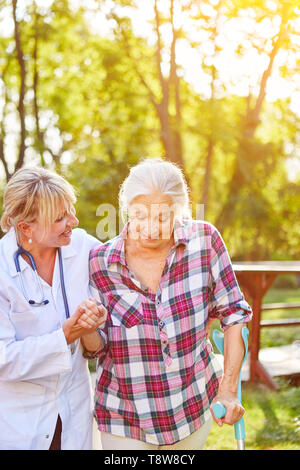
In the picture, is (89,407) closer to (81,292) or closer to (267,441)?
(81,292)

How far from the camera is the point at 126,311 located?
6.70 ft

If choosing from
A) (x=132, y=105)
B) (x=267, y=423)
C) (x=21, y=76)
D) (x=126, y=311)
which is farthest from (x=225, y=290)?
(x=132, y=105)

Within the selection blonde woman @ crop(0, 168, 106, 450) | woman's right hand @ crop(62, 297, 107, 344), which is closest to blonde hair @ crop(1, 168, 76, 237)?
blonde woman @ crop(0, 168, 106, 450)

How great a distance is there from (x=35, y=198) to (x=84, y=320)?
1.55 feet

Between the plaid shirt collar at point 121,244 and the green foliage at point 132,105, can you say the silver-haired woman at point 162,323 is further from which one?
the green foliage at point 132,105

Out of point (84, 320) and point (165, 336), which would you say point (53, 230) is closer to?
point (84, 320)

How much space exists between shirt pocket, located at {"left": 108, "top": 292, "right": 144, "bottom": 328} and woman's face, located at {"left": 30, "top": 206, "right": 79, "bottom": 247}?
0.28 m

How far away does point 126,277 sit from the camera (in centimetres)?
208

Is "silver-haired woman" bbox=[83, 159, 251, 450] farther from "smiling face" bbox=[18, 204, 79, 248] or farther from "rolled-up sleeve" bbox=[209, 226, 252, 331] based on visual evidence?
"smiling face" bbox=[18, 204, 79, 248]

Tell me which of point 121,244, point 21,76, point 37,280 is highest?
point 21,76

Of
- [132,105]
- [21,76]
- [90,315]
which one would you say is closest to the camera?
[90,315]

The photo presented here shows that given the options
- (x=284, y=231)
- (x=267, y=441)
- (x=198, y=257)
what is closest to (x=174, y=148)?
(x=267, y=441)

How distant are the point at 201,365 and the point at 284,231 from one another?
18.2 metres

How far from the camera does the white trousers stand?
→ 6.68 feet
